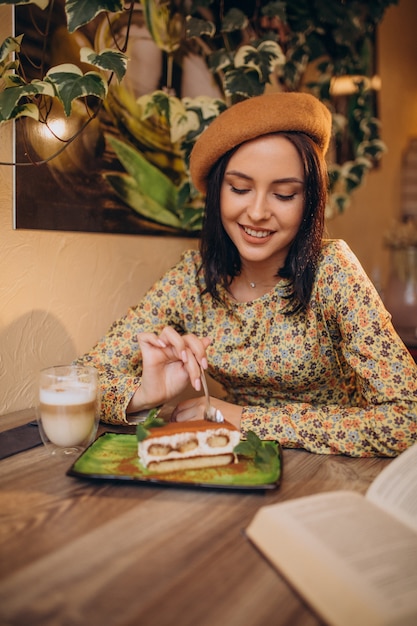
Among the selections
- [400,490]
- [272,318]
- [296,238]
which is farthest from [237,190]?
[400,490]

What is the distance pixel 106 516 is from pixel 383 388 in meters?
0.66

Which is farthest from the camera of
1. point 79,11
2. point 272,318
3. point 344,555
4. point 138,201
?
point 138,201

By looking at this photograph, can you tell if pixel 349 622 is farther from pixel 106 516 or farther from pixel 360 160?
pixel 360 160

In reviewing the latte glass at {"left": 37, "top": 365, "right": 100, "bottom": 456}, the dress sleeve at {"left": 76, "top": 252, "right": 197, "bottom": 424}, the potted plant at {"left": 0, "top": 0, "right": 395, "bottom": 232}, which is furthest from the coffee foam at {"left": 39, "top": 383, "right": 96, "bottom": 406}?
the potted plant at {"left": 0, "top": 0, "right": 395, "bottom": 232}

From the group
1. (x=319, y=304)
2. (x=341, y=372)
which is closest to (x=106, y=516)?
(x=319, y=304)

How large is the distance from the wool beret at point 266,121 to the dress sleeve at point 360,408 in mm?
342

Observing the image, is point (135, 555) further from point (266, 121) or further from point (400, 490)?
point (266, 121)

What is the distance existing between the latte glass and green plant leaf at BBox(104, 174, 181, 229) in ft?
2.35

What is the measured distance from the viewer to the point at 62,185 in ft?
4.70

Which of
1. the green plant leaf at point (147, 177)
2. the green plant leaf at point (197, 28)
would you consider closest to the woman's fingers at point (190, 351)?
the green plant leaf at point (147, 177)

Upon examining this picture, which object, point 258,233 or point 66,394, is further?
point 258,233

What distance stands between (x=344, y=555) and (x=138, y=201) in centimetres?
127

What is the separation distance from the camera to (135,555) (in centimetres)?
70

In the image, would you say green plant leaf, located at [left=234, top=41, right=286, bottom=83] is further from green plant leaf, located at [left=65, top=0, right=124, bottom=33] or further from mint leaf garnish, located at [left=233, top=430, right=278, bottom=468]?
mint leaf garnish, located at [left=233, top=430, right=278, bottom=468]
